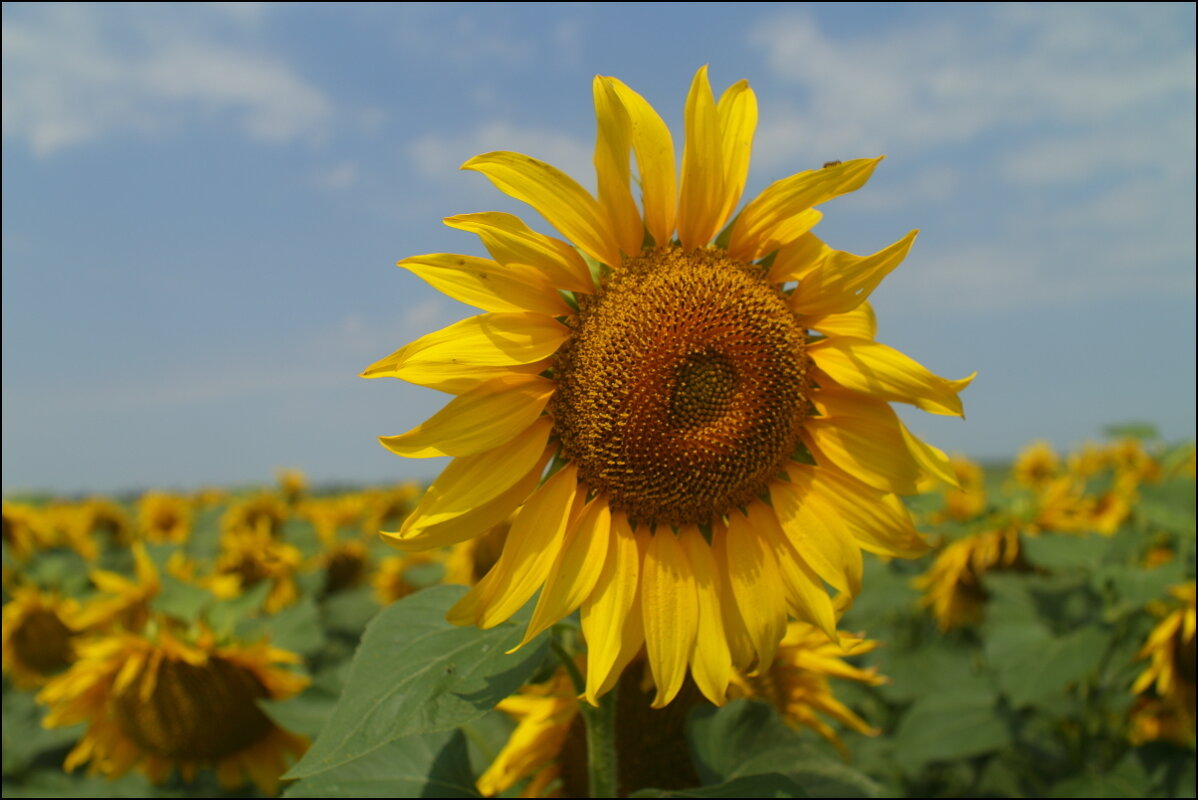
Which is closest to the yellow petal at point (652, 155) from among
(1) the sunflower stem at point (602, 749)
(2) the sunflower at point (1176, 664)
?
(1) the sunflower stem at point (602, 749)

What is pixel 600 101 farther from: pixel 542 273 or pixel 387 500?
pixel 387 500

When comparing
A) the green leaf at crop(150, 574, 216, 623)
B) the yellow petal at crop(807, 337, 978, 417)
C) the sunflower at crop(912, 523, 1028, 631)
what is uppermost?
the yellow petal at crop(807, 337, 978, 417)

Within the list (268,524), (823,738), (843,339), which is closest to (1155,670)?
(823,738)

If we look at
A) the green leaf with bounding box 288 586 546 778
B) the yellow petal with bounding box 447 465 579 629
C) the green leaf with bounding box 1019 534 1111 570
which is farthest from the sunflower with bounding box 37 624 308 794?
the green leaf with bounding box 1019 534 1111 570

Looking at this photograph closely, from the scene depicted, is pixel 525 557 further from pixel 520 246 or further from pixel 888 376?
pixel 888 376

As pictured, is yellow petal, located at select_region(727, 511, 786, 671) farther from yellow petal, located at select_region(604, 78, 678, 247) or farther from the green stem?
yellow petal, located at select_region(604, 78, 678, 247)

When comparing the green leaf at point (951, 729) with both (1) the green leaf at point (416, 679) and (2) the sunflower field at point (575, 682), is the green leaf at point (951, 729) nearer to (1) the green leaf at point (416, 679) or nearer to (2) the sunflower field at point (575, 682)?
(2) the sunflower field at point (575, 682)

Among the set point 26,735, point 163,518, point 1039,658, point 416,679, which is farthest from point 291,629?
point 163,518
